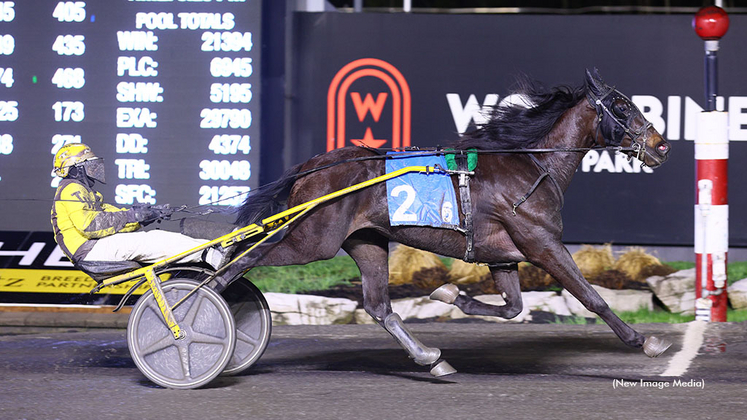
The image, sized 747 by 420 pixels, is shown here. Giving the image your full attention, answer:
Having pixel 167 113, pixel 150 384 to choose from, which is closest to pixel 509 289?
pixel 150 384

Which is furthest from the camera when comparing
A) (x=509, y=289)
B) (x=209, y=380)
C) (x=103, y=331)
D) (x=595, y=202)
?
(x=595, y=202)

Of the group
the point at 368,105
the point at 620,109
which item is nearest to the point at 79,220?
the point at 620,109

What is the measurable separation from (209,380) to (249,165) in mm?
3125

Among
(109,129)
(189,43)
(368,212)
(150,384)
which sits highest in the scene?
(189,43)

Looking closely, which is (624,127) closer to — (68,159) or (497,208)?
(497,208)

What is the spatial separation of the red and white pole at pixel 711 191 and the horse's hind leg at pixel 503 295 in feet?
8.01

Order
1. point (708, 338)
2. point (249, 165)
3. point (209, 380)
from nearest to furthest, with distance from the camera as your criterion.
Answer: point (209, 380) → point (708, 338) → point (249, 165)

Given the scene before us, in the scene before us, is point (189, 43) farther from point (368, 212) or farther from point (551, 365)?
point (551, 365)

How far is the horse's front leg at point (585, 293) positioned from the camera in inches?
202

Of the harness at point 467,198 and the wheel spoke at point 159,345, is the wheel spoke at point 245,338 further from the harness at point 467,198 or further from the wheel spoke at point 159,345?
the harness at point 467,198

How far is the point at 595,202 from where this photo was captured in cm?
853

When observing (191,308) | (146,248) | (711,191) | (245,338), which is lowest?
(245,338)

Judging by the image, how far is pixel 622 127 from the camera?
17.6 feet
